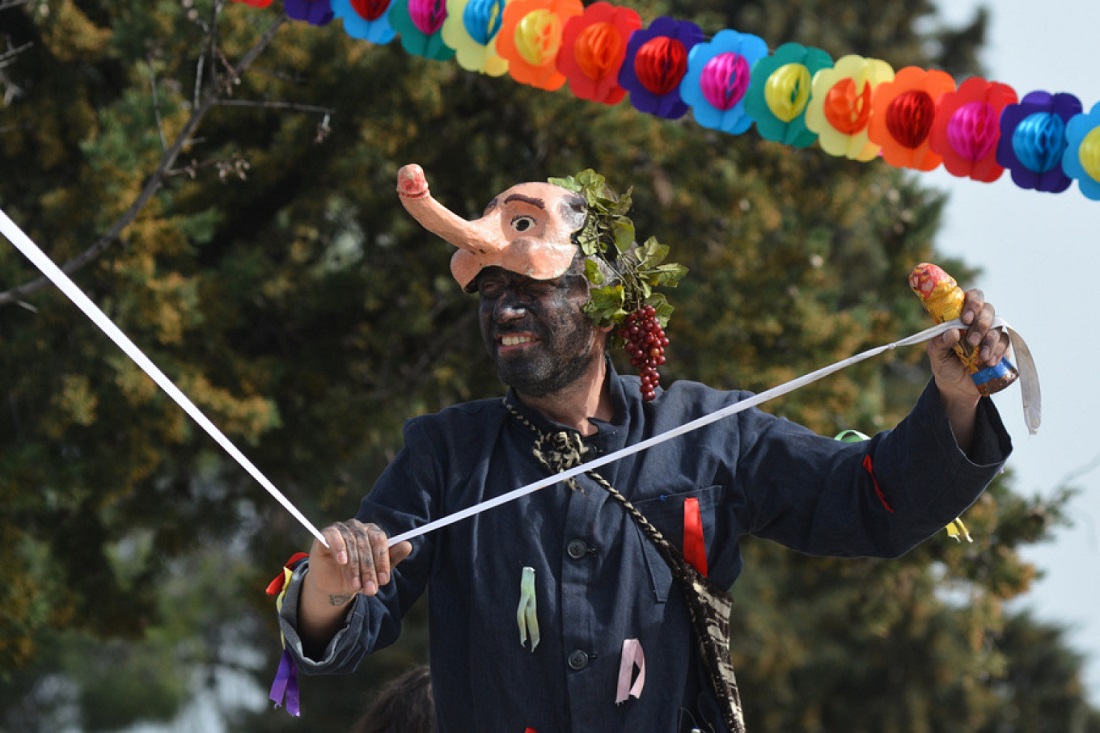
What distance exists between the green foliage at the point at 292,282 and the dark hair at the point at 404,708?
238 cm

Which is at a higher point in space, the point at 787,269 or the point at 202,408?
the point at 787,269

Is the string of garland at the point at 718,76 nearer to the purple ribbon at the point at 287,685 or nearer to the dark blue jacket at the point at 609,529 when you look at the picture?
the dark blue jacket at the point at 609,529

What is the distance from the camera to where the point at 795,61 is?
16.7 feet

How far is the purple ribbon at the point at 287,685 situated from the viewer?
299cm

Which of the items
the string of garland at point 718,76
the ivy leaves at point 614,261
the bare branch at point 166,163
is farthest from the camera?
the bare branch at point 166,163

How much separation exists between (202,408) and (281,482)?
3.43 ft

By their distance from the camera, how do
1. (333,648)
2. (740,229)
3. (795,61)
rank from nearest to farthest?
(333,648) → (795,61) → (740,229)

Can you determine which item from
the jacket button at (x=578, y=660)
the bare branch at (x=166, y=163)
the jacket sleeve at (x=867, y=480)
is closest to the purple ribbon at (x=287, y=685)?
the jacket button at (x=578, y=660)

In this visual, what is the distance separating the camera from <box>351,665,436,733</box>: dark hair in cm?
386

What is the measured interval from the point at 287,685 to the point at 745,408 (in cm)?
94

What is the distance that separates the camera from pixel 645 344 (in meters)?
3.26

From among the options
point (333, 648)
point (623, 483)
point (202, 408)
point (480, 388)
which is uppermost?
point (480, 388)

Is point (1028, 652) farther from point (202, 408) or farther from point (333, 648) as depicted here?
point (333, 648)

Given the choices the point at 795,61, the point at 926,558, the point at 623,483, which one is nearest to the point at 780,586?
the point at 926,558
